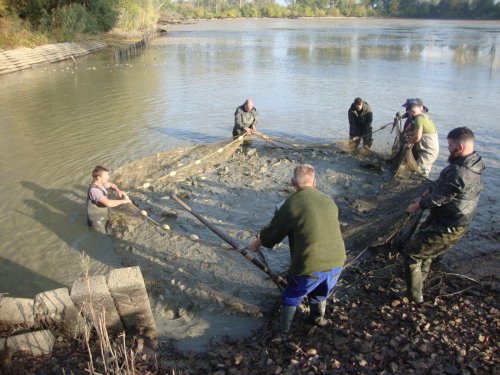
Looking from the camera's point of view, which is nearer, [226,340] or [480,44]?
[226,340]

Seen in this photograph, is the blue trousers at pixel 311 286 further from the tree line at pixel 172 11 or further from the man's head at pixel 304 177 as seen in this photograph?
the tree line at pixel 172 11

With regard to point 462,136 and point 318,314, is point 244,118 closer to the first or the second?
point 462,136

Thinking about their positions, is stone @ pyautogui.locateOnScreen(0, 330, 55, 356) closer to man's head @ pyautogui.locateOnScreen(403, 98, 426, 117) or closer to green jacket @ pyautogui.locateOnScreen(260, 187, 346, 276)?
green jacket @ pyautogui.locateOnScreen(260, 187, 346, 276)

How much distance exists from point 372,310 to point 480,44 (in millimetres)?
41938

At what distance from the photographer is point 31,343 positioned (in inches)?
143

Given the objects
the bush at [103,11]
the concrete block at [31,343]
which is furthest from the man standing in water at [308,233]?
the bush at [103,11]

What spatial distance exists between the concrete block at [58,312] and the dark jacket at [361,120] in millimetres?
7986

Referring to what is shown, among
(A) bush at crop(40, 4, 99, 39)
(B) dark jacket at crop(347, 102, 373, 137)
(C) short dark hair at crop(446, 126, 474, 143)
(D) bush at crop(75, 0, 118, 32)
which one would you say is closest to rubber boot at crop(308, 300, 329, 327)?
(C) short dark hair at crop(446, 126, 474, 143)

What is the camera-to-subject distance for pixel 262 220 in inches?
269

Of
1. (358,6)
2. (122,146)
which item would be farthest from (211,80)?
(358,6)

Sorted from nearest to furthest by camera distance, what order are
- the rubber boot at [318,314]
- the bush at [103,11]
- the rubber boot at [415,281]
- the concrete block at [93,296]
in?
the concrete block at [93,296], the rubber boot at [318,314], the rubber boot at [415,281], the bush at [103,11]

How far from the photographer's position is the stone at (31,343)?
3582mm

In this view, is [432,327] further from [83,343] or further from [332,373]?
[83,343]

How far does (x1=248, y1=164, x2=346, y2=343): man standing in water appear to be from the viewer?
3.47 m
